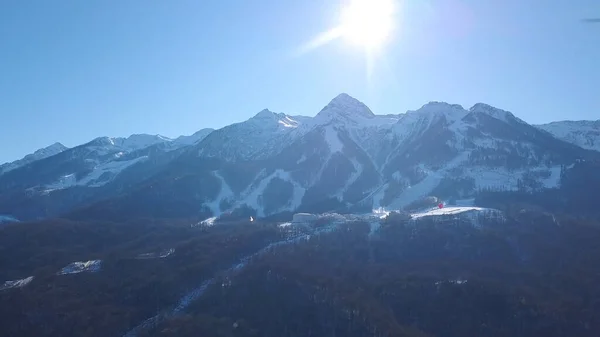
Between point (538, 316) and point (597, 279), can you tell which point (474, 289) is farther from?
point (597, 279)

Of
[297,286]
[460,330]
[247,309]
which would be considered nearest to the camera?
[460,330]

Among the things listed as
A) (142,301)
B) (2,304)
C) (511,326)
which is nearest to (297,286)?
(142,301)

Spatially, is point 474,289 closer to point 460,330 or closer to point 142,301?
point 460,330

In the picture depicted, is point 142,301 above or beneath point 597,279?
above

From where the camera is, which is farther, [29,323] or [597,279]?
[597,279]

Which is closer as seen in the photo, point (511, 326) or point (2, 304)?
point (511, 326)

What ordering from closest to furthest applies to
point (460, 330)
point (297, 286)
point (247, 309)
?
point (460, 330) → point (247, 309) → point (297, 286)

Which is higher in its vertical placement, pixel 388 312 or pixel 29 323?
pixel 29 323

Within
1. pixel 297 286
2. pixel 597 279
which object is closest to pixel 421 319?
pixel 297 286
